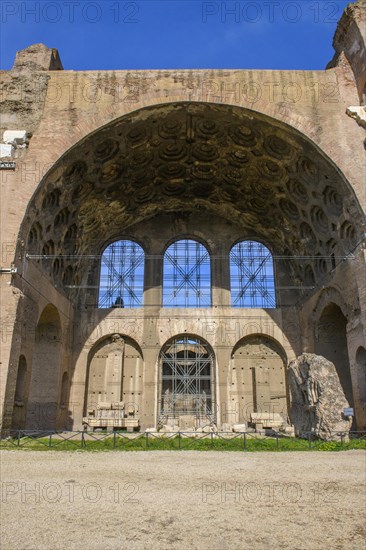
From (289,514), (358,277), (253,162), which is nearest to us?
(289,514)

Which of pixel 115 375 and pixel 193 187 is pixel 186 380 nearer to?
pixel 115 375

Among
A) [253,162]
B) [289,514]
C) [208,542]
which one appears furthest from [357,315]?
[208,542]

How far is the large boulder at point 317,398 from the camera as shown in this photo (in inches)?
426

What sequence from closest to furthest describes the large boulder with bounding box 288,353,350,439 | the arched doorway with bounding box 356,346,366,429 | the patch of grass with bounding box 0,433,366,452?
the patch of grass with bounding box 0,433,366,452
the large boulder with bounding box 288,353,350,439
the arched doorway with bounding box 356,346,366,429

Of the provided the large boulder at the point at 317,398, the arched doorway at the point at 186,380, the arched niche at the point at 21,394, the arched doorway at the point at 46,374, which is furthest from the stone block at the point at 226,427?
the arched niche at the point at 21,394

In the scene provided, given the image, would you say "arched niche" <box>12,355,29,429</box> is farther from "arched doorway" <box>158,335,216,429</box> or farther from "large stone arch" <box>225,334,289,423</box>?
"large stone arch" <box>225,334,289,423</box>

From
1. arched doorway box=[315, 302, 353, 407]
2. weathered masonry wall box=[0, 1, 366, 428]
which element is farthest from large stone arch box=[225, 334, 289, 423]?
arched doorway box=[315, 302, 353, 407]

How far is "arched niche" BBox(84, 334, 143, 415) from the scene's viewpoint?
17125mm

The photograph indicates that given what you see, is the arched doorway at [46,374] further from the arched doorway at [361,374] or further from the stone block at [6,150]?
the arched doorway at [361,374]

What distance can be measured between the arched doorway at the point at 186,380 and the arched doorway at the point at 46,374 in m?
4.15

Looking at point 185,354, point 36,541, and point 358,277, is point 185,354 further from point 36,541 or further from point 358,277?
point 36,541

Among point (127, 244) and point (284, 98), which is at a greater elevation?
point (284, 98)

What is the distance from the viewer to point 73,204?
1566 centimetres

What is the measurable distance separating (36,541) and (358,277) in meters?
11.0
